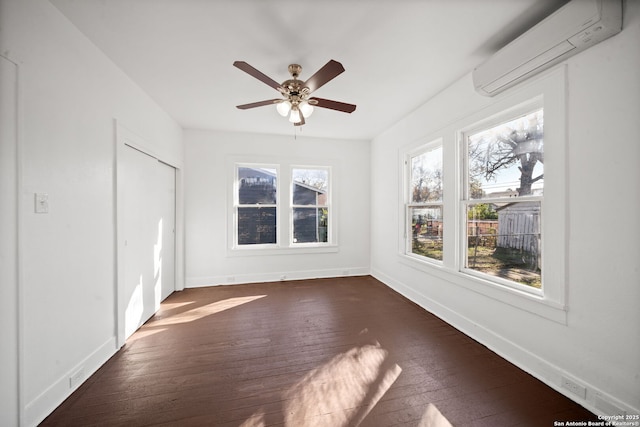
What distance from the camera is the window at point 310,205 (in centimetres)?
490

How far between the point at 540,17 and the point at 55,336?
160 inches

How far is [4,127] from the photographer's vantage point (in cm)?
140

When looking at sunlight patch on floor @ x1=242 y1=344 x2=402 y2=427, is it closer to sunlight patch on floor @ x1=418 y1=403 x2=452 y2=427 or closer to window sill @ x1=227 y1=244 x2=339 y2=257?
sunlight patch on floor @ x1=418 y1=403 x2=452 y2=427

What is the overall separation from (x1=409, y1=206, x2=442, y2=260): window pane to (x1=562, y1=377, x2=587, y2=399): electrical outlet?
1.65 meters

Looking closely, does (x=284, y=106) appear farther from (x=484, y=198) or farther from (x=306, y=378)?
(x=306, y=378)

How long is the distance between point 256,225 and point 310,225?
1028mm

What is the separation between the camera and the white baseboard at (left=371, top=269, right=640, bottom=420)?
1593mm

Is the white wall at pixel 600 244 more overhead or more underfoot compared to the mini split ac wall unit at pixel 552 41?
more underfoot

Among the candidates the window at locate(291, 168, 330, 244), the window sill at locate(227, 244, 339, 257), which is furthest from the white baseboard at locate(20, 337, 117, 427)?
the window at locate(291, 168, 330, 244)

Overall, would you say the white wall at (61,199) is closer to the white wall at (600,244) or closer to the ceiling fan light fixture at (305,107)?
the ceiling fan light fixture at (305,107)

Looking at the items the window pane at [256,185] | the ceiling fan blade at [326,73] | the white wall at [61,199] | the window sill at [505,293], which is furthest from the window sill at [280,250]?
the ceiling fan blade at [326,73]

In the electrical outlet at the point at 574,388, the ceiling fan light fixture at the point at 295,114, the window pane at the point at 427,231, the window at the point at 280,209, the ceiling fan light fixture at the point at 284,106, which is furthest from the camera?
the window at the point at 280,209

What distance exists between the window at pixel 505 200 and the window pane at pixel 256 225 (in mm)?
3186

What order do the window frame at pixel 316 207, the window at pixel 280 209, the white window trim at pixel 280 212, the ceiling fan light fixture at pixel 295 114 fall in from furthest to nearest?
the window frame at pixel 316 207, the window at pixel 280 209, the white window trim at pixel 280 212, the ceiling fan light fixture at pixel 295 114
